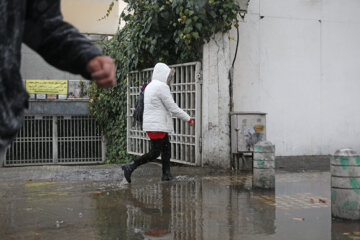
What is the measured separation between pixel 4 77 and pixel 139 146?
30.6 ft

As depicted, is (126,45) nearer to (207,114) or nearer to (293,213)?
(207,114)

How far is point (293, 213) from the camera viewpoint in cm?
543

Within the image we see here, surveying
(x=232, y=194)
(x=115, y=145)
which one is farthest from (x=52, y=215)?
(x=115, y=145)

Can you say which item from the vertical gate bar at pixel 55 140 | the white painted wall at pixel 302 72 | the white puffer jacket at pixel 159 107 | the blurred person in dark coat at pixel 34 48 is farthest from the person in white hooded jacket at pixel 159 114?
the vertical gate bar at pixel 55 140

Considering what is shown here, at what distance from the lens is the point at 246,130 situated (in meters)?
8.80

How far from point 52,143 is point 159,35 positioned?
268 inches

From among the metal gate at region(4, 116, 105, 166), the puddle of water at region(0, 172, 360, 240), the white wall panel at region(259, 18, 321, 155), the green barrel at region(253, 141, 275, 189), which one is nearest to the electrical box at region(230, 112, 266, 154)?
the puddle of water at region(0, 172, 360, 240)

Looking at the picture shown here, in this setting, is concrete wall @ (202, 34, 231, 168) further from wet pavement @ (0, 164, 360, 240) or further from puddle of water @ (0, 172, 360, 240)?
puddle of water @ (0, 172, 360, 240)

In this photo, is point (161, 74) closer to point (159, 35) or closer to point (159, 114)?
point (159, 114)

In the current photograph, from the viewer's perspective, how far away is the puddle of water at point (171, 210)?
4613mm

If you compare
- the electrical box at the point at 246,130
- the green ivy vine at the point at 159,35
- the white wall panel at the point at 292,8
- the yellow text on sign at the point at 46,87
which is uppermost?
the white wall panel at the point at 292,8

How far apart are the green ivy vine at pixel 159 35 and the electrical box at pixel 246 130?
63.2 inches

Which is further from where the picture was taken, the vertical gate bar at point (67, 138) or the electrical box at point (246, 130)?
the vertical gate bar at point (67, 138)

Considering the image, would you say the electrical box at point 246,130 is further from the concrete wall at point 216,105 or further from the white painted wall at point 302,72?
the white painted wall at point 302,72
